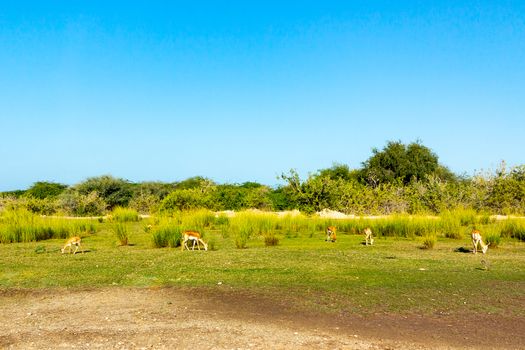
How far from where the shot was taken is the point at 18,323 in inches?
317

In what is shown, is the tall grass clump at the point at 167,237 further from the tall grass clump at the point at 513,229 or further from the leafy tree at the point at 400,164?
the leafy tree at the point at 400,164

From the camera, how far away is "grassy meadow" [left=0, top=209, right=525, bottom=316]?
Answer: 9.91 metres

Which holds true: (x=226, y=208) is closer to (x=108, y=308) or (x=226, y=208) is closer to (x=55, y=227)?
(x=55, y=227)

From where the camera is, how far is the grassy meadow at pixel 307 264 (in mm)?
9906

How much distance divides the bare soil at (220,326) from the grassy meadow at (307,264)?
0.77 meters

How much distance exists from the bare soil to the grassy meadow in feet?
2.53

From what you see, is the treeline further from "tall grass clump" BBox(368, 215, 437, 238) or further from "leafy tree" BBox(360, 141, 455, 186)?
"leafy tree" BBox(360, 141, 455, 186)

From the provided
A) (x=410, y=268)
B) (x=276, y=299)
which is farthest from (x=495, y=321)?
(x=410, y=268)

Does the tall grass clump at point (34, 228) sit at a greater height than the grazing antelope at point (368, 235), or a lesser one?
greater

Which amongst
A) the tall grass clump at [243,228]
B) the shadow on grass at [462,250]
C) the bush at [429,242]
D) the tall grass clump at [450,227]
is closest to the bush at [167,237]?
the tall grass clump at [243,228]

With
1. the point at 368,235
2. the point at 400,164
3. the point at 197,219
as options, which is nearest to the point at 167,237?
the point at 197,219

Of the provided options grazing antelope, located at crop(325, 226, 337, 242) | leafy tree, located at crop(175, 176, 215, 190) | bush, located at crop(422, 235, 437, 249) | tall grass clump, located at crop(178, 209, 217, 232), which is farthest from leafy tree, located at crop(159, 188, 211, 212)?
leafy tree, located at crop(175, 176, 215, 190)

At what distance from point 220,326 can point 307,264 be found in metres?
6.16

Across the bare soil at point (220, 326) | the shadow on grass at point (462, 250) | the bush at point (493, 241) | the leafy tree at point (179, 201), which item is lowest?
the bare soil at point (220, 326)
